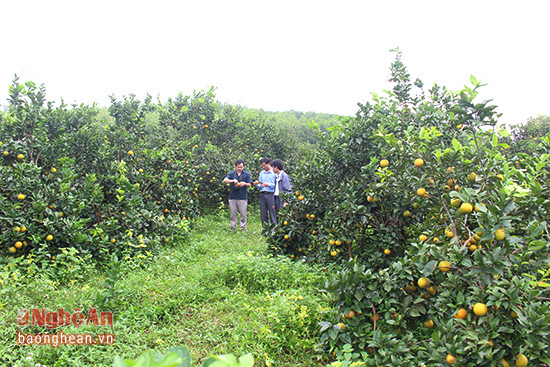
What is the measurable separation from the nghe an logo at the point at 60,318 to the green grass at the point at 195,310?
6 centimetres

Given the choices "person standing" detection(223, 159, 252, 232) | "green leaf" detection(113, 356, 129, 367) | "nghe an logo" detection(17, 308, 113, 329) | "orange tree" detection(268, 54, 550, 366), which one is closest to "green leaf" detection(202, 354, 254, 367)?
"green leaf" detection(113, 356, 129, 367)

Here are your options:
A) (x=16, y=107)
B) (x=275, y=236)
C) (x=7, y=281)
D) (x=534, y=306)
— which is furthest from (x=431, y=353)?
(x=16, y=107)

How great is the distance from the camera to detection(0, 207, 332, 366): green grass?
8.23 feet

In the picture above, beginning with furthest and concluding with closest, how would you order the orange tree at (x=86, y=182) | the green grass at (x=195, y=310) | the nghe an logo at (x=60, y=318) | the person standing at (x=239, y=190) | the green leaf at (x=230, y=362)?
the person standing at (x=239, y=190), the orange tree at (x=86, y=182), the nghe an logo at (x=60, y=318), the green grass at (x=195, y=310), the green leaf at (x=230, y=362)

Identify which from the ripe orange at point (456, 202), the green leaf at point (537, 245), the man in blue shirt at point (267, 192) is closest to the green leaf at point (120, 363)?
the green leaf at point (537, 245)

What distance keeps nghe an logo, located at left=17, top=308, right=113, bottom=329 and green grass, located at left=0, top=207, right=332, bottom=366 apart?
6 centimetres

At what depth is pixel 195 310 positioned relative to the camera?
317 cm

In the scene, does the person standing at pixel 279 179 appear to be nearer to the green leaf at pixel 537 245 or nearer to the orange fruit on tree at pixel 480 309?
the orange fruit on tree at pixel 480 309

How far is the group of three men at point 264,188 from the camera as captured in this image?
634 centimetres

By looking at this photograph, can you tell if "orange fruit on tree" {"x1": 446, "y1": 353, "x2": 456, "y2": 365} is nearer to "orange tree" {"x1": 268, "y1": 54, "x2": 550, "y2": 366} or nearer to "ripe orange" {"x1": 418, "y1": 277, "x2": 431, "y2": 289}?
"orange tree" {"x1": 268, "y1": 54, "x2": 550, "y2": 366}

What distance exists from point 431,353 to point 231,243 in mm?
4031

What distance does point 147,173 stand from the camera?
5.94 metres

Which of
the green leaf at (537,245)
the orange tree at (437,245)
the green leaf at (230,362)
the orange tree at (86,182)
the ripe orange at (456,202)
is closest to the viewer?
the green leaf at (230,362)

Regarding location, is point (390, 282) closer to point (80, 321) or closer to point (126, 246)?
point (80, 321)
